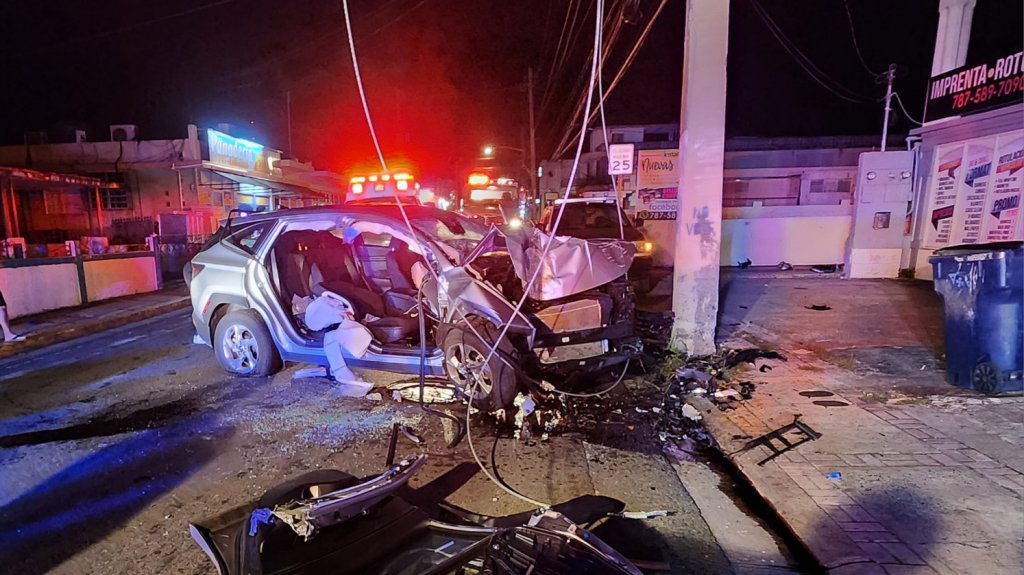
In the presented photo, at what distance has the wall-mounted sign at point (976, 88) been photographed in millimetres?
9289

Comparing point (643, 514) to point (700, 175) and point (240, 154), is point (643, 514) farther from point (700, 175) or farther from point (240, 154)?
point (240, 154)

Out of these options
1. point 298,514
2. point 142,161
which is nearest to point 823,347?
point 298,514

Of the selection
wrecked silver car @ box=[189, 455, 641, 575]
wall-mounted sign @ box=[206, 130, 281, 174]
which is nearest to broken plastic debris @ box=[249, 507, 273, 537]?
wrecked silver car @ box=[189, 455, 641, 575]

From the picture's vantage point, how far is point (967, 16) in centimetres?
1120

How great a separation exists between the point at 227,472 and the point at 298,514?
174 centimetres

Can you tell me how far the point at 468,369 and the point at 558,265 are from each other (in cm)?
128

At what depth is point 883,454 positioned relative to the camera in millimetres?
3811

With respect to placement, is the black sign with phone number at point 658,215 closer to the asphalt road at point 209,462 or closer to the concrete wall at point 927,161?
the concrete wall at point 927,161

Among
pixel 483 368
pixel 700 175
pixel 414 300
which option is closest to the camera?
pixel 483 368

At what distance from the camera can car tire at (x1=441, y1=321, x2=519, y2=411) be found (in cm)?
450

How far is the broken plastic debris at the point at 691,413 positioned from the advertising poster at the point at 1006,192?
916cm

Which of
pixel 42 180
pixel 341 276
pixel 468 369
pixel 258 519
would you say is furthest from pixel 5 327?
pixel 42 180

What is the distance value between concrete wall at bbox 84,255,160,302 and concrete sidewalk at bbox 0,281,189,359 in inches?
10.4

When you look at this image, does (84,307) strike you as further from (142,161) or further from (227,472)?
(142,161)
